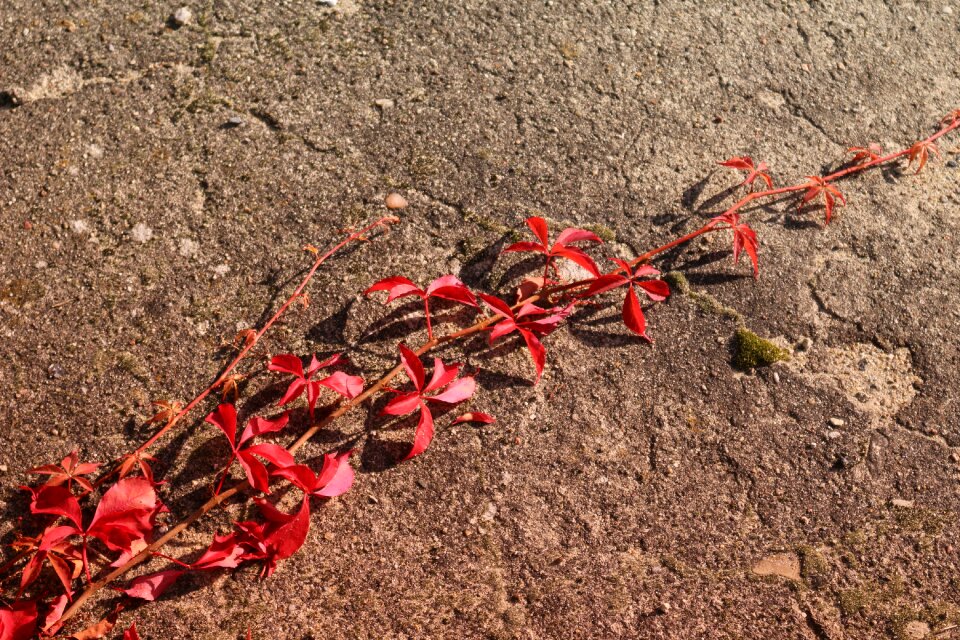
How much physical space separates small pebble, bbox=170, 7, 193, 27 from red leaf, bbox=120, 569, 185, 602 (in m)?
1.50

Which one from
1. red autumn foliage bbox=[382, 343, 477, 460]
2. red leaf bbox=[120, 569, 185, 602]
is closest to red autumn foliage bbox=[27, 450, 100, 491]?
red leaf bbox=[120, 569, 185, 602]

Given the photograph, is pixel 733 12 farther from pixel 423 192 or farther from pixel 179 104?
pixel 179 104

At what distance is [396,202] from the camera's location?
6.13ft

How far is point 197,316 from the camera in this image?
5.56 ft

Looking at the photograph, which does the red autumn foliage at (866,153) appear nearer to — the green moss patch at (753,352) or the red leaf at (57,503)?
the green moss patch at (753,352)

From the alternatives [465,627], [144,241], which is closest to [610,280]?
[465,627]

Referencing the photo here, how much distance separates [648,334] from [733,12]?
4.01 feet

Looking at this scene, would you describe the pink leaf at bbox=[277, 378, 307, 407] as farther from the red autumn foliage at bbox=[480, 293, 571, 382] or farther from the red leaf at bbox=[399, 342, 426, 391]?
the red autumn foliage at bbox=[480, 293, 571, 382]

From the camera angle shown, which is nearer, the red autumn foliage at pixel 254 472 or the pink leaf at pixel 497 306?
the red autumn foliage at pixel 254 472

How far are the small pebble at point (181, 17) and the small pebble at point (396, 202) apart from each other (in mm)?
832

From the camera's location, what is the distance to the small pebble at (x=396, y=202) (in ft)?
6.11

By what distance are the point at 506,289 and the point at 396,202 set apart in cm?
36

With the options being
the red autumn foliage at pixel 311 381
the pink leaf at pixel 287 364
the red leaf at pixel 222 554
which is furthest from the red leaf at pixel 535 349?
the red leaf at pixel 222 554

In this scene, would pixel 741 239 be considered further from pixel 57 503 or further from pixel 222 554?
pixel 57 503
